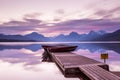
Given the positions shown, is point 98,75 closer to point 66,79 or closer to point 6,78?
point 66,79

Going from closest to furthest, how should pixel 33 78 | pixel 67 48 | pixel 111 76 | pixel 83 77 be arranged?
pixel 111 76, pixel 83 77, pixel 33 78, pixel 67 48

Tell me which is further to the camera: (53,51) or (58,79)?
(53,51)

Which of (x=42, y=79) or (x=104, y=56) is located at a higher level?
(x=104, y=56)

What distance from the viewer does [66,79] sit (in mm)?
12375

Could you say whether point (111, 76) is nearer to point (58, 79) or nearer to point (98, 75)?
point (98, 75)

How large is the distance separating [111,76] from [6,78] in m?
6.99

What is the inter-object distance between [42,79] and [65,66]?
1.68 metres

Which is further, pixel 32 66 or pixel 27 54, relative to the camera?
pixel 27 54

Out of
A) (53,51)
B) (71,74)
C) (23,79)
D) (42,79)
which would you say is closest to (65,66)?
(71,74)

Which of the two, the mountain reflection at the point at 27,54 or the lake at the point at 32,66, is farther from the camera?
the mountain reflection at the point at 27,54

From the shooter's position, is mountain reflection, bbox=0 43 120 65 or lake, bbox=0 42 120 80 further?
mountain reflection, bbox=0 43 120 65

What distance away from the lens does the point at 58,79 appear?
12.7 metres

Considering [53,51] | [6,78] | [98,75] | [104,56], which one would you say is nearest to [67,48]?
[53,51]

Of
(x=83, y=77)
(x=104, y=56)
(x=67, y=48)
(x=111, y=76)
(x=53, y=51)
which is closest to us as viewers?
(x=111, y=76)
